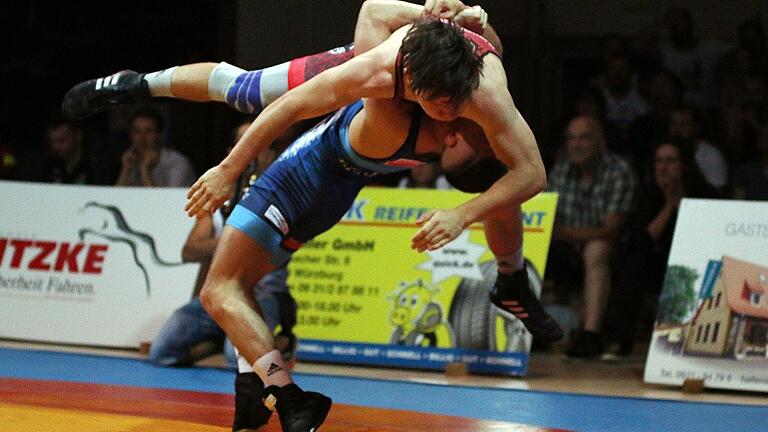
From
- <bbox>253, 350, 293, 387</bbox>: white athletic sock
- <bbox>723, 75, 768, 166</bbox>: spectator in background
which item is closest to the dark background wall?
<bbox>723, 75, 768, 166</bbox>: spectator in background

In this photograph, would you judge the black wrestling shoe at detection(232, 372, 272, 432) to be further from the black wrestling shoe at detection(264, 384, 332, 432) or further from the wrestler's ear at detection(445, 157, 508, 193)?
the wrestler's ear at detection(445, 157, 508, 193)

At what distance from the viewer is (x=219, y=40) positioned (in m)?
7.84

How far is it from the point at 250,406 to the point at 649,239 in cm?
275

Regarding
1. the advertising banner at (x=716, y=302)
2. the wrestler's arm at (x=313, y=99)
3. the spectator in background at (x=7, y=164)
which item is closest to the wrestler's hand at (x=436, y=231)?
the wrestler's arm at (x=313, y=99)

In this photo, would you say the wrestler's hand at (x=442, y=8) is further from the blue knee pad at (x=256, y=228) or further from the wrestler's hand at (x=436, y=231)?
the blue knee pad at (x=256, y=228)

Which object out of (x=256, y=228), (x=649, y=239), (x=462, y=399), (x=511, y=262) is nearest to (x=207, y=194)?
(x=256, y=228)

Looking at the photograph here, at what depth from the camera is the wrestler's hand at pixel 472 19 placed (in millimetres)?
3951

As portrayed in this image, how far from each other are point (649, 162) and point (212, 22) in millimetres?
3109

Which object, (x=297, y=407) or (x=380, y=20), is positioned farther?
(x=380, y=20)

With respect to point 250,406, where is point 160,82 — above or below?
above

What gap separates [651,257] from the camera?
19.9 ft

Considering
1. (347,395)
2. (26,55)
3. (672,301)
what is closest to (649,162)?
(672,301)

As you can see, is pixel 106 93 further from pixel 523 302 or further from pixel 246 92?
pixel 523 302

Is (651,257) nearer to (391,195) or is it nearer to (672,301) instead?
(672,301)
